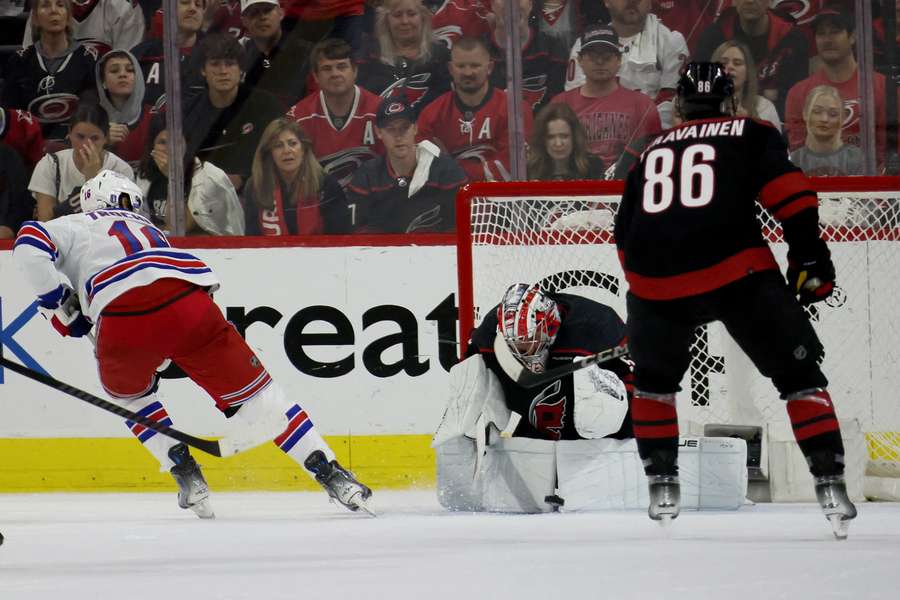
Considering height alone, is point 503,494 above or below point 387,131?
below

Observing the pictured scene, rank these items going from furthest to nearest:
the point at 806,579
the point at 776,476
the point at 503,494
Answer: the point at 776,476 → the point at 503,494 → the point at 806,579

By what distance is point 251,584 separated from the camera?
217 cm

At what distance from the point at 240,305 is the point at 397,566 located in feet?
8.49

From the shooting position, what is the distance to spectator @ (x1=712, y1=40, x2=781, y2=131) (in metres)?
5.00

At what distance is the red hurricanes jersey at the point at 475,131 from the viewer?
504cm

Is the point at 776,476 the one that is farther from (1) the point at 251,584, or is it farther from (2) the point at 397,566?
(1) the point at 251,584

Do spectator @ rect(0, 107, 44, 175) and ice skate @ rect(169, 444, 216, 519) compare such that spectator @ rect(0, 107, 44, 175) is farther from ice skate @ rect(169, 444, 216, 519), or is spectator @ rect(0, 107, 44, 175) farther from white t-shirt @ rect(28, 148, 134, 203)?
ice skate @ rect(169, 444, 216, 519)

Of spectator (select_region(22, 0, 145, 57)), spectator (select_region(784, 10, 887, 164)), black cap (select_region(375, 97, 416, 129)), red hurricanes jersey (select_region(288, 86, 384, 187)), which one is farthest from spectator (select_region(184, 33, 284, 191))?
spectator (select_region(784, 10, 887, 164))

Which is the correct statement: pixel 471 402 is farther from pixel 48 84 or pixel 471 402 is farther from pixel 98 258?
pixel 48 84

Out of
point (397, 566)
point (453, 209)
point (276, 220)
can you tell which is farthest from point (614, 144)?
point (397, 566)

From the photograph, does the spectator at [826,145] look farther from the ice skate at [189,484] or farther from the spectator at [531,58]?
the ice skate at [189,484]

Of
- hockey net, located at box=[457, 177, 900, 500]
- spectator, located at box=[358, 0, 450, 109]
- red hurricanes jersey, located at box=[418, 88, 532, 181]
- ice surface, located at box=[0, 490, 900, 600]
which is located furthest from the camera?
spectator, located at box=[358, 0, 450, 109]

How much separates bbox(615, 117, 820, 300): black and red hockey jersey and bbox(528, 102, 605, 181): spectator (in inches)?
85.4

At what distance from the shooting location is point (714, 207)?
9.02 feet
